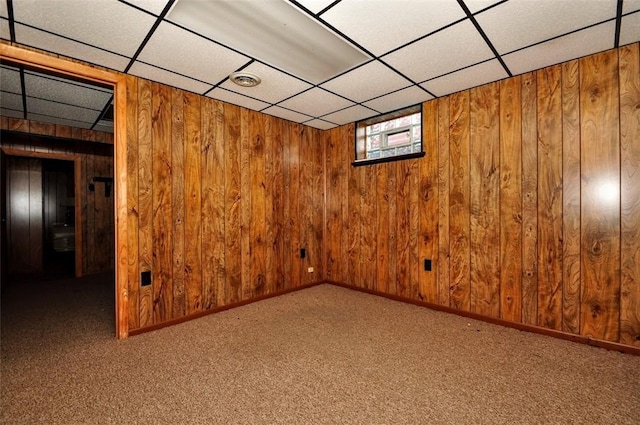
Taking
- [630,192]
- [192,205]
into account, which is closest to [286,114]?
[192,205]

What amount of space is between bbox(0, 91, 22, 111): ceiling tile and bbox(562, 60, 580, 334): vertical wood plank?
17.8ft

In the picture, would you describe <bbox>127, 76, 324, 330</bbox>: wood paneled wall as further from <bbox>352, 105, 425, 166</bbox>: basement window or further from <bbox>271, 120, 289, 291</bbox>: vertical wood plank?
<bbox>352, 105, 425, 166</bbox>: basement window

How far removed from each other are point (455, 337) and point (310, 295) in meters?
1.85

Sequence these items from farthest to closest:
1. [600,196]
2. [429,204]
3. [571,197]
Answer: [429,204], [571,197], [600,196]

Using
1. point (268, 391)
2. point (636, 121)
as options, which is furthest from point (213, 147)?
point (636, 121)

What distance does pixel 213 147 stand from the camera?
10.6 feet

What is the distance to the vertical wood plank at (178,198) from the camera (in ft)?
9.52

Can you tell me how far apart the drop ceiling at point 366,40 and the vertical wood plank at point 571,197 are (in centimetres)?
27

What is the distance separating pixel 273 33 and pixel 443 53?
52.6 inches

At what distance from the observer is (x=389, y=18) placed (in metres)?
1.85

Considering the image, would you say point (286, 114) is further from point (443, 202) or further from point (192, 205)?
point (443, 202)

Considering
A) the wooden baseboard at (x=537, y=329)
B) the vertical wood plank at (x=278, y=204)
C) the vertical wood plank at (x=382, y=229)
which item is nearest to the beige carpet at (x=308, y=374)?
the wooden baseboard at (x=537, y=329)

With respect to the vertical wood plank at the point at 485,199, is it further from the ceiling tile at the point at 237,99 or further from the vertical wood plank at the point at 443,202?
the ceiling tile at the point at 237,99

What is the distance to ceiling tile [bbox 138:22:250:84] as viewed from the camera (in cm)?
204
